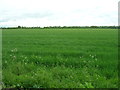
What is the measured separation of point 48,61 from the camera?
923cm

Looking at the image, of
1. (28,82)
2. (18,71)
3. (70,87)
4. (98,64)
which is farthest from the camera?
(98,64)

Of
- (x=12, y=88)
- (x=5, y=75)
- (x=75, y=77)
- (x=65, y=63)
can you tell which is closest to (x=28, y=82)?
(x=12, y=88)

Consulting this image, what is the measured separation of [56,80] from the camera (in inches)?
254

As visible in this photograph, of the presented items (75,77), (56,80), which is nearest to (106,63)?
(75,77)

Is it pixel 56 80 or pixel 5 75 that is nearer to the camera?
pixel 56 80

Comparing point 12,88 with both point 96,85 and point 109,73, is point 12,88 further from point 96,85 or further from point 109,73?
point 109,73

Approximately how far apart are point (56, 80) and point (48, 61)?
283 cm

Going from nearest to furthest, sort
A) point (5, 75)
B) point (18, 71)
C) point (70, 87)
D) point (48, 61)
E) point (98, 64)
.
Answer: point (70, 87), point (5, 75), point (18, 71), point (98, 64), point (48, 61)

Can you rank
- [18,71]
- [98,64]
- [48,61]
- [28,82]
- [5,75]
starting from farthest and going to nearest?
[48,61] < [98,64] < [18,71] < [5,75] < [28,82]

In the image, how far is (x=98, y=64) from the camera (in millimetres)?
8445

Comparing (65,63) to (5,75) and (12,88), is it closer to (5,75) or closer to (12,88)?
(5,75)

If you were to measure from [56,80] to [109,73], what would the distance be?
6.54 feet

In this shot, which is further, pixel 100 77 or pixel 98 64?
pixel 98 64

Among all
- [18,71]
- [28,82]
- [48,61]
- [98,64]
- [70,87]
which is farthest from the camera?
[48,61]
